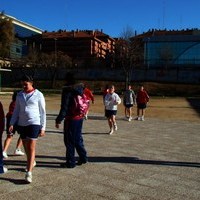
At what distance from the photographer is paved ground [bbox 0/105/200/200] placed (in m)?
6.46

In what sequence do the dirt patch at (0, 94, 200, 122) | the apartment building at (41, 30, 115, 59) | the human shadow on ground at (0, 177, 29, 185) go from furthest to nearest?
the apartment building at (41, 30, 115, 59) < the dirt patch at (0, 94, 200, 122) < the human shadow on ground at (0, 177, 29, 185)

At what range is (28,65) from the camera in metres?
86.1

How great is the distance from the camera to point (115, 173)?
7805mm

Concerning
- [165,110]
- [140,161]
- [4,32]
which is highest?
[4,32]

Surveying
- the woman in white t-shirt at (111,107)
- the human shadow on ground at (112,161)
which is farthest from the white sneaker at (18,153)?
the woman in white t-shirt at (111,107)

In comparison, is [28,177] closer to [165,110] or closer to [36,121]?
[36,121]

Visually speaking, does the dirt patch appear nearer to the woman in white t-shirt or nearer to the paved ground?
the woman in white t-shirt

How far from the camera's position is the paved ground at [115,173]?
21.2 feet

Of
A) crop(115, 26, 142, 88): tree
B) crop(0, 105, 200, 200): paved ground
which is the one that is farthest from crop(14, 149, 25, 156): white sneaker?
crop(115, 26, 142, 88): tree

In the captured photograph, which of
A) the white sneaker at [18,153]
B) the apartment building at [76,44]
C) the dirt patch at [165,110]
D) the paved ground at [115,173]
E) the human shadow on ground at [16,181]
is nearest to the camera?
the paved ground at [115,173]

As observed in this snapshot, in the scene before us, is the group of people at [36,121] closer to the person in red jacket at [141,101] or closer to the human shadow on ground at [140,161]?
the human shadow on ground at [140,161]

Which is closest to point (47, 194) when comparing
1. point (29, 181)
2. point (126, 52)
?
point (29, 181)

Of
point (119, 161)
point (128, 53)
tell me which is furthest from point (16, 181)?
point (128, 53)

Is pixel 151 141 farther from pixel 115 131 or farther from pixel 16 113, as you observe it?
pixel 16 113
